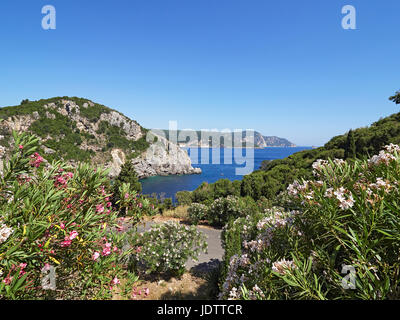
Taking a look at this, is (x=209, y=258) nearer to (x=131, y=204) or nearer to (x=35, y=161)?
(x=131, y=204)

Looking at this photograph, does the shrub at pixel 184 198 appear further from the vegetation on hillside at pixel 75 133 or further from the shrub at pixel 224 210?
the vegetation on hillside at pixel 75 133

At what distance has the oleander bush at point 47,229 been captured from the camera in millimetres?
1479

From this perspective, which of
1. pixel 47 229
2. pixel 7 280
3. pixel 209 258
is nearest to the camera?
pixel 7 280

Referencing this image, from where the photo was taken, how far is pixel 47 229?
1.70 metres

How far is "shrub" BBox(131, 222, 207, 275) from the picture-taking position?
534 centimetres

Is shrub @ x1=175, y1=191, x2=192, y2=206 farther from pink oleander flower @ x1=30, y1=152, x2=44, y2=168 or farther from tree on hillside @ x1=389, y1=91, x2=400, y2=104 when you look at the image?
tree on hillside @ x1=389, y1=91, x2=400, y2=104

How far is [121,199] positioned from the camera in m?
2.86

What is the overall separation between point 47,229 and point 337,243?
2512 mm

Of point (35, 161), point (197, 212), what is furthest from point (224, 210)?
point (35, 161)

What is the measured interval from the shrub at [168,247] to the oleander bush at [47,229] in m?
2.96
